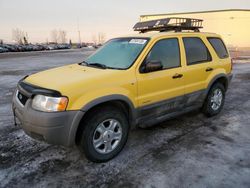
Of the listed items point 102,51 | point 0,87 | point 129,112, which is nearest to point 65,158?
point 129,112

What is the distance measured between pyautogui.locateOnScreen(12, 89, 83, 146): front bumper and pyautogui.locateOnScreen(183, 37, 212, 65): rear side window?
2493 mm

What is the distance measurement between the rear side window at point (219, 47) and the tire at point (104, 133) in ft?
9.19

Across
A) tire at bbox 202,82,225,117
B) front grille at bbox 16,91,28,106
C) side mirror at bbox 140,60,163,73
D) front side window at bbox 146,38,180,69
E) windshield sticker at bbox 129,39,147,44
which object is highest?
windshield sticker at bbox 129,39,147,44

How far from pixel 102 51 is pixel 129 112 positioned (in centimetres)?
147

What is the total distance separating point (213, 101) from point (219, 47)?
120cm

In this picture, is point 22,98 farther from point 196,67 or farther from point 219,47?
point 219,47

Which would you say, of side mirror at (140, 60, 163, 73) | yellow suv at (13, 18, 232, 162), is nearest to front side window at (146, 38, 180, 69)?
yellow suv at (13, 18, 232, 162)

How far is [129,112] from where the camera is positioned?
12.5 ft

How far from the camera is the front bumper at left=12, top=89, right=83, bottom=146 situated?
9.98ft

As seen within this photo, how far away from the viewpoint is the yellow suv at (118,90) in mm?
3125

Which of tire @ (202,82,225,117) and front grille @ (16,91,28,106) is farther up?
front grille @ (16,91,28,106)

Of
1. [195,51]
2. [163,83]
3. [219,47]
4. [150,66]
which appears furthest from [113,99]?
[219,47]

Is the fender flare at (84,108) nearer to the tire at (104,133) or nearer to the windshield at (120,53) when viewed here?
the tire at (104,133)

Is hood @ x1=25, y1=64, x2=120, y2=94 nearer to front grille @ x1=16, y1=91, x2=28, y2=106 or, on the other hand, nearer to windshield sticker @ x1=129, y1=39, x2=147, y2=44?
front grille @ x1=16, y1=91, x2=28, y2=106
